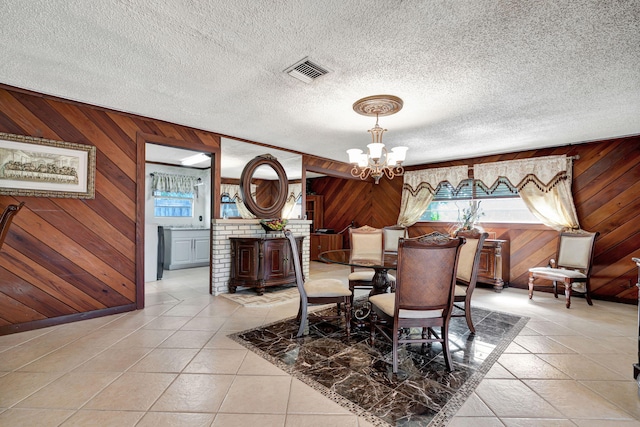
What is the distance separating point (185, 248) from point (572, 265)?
22.6 feet

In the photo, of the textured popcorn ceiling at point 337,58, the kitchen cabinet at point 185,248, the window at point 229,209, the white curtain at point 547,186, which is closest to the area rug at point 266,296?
the window at point 229,209

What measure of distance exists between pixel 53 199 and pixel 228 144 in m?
2.18

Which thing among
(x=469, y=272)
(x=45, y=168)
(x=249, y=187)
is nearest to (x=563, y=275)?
(x=469, y=272)

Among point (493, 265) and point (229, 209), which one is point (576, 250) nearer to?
point (493, 265)

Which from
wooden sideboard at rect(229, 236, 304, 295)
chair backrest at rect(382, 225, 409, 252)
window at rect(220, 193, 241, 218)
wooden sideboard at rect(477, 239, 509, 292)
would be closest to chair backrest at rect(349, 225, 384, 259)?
chair backrest at rect(382, 225, 409, 252)

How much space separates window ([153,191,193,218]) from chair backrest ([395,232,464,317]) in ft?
19.8

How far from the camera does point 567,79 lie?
238 centimetres

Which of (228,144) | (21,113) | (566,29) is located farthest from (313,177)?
(566,29)

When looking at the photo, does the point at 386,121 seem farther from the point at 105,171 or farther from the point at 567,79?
A: the point at 105,171

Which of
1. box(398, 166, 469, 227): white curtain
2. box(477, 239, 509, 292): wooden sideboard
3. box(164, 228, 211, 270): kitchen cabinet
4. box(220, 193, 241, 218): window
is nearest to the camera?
box(477, 239, 509, 292): wooden sideboard

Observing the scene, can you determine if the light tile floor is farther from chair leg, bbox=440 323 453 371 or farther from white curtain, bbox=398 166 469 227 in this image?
white curtain, bbox=398 166 469 227

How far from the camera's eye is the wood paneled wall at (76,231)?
2688mm

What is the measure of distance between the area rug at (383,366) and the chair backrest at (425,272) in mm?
479

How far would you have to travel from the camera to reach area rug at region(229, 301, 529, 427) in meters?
1.68
